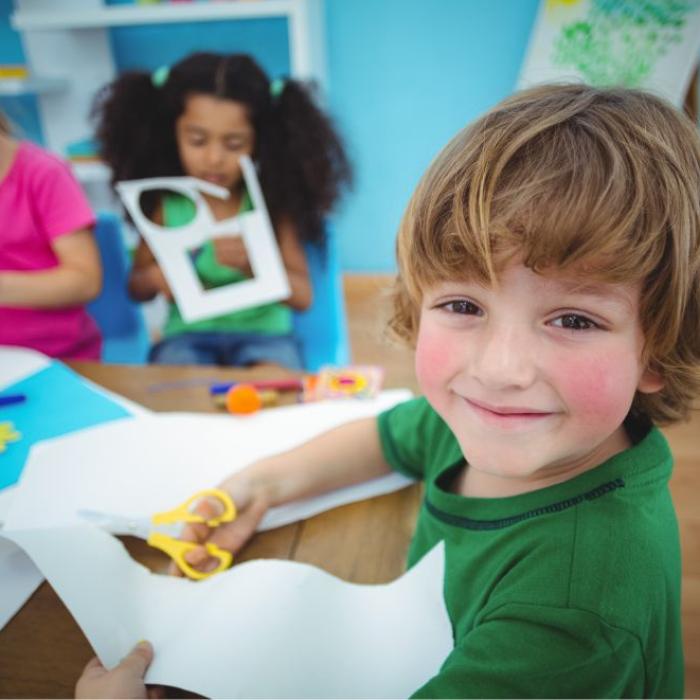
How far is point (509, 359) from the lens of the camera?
38 cm

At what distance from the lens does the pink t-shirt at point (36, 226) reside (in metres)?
1.05

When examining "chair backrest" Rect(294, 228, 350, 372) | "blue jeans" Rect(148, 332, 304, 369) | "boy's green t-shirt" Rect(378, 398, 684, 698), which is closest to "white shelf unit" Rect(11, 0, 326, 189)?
"chair backrest" Rect(294, 228, 350, 372)

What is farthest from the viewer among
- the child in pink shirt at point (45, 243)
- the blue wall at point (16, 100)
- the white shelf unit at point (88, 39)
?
the blue wall at point (16, 100)

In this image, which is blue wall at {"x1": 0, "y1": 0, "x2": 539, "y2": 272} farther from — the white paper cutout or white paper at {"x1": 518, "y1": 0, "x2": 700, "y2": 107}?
the white paper cutout

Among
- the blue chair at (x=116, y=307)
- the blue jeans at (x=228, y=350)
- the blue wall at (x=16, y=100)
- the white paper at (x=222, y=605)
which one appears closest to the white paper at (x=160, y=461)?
the white paper at (x=222, y=605)

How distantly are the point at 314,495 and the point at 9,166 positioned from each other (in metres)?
0.84

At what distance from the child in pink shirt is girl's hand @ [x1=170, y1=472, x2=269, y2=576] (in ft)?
1.98

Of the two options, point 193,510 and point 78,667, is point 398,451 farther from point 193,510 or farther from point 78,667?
point 78,667

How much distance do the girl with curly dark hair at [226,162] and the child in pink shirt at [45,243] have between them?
0.14m

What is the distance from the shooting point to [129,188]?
92 cm

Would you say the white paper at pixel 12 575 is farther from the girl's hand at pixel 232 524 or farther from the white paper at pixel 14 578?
the girl's hand at pixel 232 524

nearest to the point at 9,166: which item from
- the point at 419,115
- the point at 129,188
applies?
the point at 129,188

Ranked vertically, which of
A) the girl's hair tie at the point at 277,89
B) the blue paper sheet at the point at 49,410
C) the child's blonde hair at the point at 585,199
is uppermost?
Answer: the child's blonde hair at the point at 585,199

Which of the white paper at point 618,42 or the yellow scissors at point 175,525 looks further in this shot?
the white paper at point 618,42
